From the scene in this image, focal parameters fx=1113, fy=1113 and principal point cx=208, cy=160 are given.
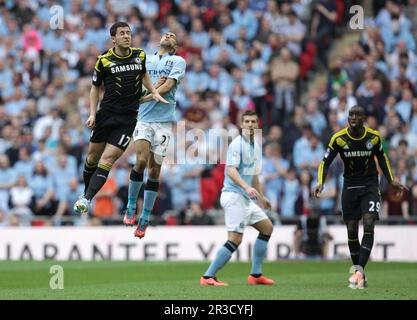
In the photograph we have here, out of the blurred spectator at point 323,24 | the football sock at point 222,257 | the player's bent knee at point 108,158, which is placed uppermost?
the blurred spectator at point 323,24

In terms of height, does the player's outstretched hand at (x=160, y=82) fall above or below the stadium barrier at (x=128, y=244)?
above

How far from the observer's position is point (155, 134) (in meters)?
16.9

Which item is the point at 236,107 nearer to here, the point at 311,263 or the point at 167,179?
the point at 167,179

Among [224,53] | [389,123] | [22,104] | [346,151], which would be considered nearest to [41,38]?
[22,104]

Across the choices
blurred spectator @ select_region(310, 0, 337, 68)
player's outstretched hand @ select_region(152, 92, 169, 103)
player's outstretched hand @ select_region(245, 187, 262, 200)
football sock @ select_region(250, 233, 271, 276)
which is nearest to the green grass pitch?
football sock @ select_region(250, 233, 271, 276)

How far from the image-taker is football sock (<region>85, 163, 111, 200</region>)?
15.8 meters

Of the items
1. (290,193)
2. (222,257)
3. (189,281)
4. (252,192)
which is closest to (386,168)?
(252,192)

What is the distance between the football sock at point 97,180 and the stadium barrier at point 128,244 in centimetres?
943

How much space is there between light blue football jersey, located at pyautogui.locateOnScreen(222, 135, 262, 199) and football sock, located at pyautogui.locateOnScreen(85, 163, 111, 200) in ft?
6.78

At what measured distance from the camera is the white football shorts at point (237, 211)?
1717cm

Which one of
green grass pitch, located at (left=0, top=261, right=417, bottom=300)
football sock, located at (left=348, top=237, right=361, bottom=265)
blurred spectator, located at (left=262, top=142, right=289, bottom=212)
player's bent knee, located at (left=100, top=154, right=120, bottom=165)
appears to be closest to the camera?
green grass pitch, located at (left=0, top=261, right=417, bottom=300)

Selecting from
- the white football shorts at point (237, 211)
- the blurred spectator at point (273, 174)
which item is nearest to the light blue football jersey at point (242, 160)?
the white football shorts at point (237, 211)

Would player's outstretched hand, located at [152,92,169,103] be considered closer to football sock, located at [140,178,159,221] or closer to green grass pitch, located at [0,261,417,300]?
Result: football sock, located at [140,178,159,221]

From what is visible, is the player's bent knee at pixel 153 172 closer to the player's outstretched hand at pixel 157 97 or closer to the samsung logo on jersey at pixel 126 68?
the player's outstretched hand at pixel 157 97
